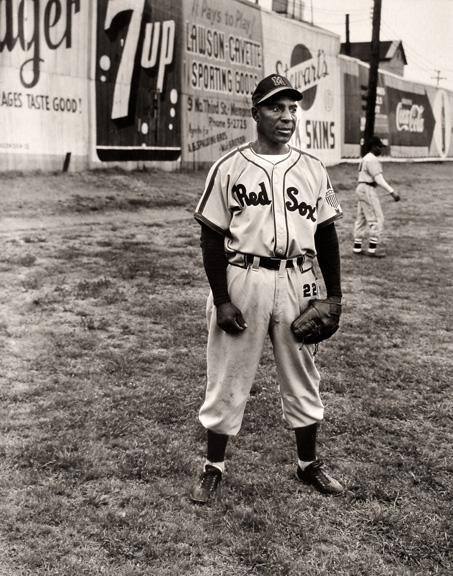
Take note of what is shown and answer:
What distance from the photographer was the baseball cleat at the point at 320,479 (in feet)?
11.7

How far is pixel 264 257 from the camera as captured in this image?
328 cm

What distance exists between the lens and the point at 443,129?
42.3 metres

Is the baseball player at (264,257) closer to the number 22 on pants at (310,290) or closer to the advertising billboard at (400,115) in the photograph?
the number 22 on pants at (310,290)

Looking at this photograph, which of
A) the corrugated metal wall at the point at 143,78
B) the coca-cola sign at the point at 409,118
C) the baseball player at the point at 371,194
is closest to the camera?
the baseball player at the point at 371,194

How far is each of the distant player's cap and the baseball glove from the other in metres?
0.99

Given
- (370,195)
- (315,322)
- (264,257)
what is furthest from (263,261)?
(370,195)

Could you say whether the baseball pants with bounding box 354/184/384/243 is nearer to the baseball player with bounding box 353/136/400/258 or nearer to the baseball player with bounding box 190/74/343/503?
the baseball player with bounding box 353/136/400/258

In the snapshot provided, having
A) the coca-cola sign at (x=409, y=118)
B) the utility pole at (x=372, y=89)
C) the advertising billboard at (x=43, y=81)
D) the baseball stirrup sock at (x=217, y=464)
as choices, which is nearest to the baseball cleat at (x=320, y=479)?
the baseball stirrup sock at (x=217, y=464)

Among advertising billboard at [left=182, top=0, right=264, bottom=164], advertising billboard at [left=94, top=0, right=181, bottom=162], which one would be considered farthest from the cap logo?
advertising billboard at [left=182, top=0, right=264, bottom=164]

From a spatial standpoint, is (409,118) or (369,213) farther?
(409,118)

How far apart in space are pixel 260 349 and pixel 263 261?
0.45 m

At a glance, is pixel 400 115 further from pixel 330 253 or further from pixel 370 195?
pixel 330 253

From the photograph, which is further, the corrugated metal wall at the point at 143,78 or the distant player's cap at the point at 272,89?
the corrugated metal wall at the point at 143,78

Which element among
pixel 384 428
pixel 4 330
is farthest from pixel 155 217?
pixel 384 428
